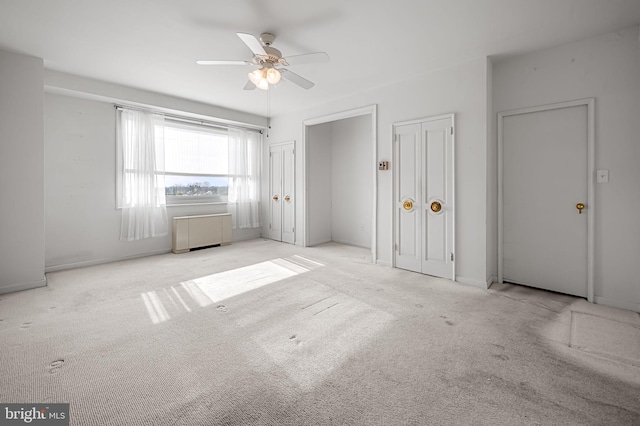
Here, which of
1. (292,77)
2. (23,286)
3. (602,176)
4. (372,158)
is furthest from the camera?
(372,158)

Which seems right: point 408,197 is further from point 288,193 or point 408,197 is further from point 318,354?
point 288,193

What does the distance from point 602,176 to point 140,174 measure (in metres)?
6.59

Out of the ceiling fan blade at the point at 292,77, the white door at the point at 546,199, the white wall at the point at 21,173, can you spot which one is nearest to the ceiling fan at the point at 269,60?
the ceiling fan blade at the point at 292,77

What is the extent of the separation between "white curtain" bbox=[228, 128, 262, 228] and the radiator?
43 cm


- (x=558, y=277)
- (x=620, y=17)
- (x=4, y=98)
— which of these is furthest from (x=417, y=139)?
(x=4, y=98)

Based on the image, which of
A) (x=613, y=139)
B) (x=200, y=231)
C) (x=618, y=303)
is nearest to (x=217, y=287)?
(x=200, y=231)

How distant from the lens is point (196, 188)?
598 cm

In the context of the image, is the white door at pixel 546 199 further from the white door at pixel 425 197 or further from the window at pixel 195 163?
the window at pixel 195 163

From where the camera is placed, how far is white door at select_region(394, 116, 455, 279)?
12.6ft

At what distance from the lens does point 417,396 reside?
66.7 inches

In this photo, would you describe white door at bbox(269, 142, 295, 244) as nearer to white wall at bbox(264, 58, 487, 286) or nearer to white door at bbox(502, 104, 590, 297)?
white wall at bbox(264, 58, 487, 286)

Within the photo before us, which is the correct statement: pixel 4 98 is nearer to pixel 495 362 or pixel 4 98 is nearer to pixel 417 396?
pixel 417 396

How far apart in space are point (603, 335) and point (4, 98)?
21.8ft

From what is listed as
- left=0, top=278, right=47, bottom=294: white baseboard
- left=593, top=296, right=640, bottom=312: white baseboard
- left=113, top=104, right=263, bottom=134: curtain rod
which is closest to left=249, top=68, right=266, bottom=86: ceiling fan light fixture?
left=113, top=104, right=263, bottom=134: curtain rod
